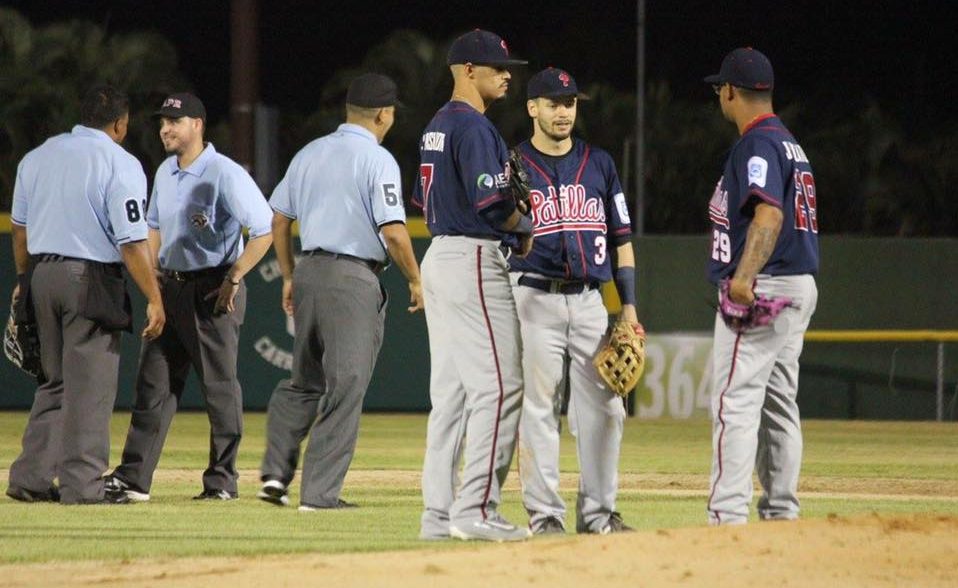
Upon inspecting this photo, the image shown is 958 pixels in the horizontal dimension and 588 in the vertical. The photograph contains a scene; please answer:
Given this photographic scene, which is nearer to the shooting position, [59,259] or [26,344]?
[59,259]

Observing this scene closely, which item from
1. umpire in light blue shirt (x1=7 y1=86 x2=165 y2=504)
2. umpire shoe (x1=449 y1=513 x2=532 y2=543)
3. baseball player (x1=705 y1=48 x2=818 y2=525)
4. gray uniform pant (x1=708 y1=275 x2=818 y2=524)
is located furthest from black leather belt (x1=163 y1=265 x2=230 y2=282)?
gray uniform pant (x1=708 y1=275 x2=818 y2=524)

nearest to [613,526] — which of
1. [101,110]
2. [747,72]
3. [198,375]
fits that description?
[747,72]

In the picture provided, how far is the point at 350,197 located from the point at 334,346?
2.29 feet

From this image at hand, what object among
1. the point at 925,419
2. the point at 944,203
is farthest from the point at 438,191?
the point at 944,203

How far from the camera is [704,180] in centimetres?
3453

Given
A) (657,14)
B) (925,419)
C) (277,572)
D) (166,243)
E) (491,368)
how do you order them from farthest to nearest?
(657,14) < (925,419) < (166,243) < (491,368) < (277,572)

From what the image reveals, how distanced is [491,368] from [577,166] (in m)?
1.19

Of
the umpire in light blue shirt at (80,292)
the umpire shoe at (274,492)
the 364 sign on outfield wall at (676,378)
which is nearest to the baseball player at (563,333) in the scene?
the umpire shoe at (274,492)

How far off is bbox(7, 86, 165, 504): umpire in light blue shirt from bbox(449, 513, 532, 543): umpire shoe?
92.0 inches

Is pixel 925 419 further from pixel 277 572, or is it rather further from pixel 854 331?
pixel 277 572

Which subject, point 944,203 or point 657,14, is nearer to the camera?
point 944,203

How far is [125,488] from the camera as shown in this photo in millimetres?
8711

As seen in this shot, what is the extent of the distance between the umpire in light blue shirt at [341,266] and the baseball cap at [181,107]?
0.90 meters

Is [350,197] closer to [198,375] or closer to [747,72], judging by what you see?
[198,375]
